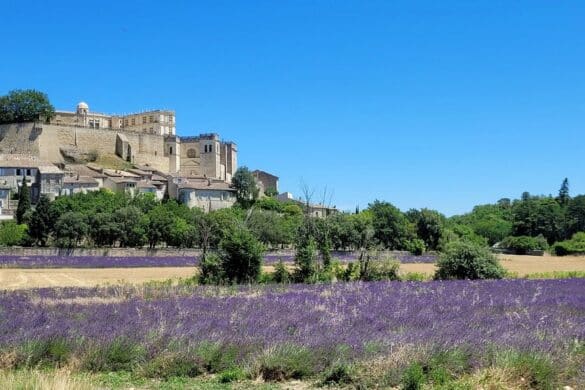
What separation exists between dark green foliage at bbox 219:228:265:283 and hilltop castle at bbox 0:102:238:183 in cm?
8776

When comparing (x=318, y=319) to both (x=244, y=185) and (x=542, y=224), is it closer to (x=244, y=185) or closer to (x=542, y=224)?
(x=244, y=185)

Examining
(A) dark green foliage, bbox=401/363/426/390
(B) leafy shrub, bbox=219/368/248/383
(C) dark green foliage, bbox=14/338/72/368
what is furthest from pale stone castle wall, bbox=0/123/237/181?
(A) dark green foliage, bbox=401/363/426/390

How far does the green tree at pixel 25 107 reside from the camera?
119 metres

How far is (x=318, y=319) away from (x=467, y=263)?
23.5 meters

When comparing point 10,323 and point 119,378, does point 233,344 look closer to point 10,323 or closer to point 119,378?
point 119,378

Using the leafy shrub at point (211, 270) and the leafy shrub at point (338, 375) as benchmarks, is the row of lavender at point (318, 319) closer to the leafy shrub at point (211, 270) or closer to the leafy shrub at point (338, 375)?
the leafy shrub at point (338, 375)

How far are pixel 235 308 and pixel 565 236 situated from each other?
115 meters

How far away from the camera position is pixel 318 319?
1647cm

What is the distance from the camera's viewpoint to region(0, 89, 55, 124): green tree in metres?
119

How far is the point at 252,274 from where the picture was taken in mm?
34094

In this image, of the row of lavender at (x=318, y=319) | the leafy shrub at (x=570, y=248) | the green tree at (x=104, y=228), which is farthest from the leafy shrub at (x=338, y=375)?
the leafy shrub at (x=570, y=248)

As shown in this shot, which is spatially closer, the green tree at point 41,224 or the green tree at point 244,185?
the green tree at point 41,224

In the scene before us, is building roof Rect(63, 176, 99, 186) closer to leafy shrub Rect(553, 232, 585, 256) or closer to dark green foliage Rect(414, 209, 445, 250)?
dark green foliage Rect(414, 209, 445, 250)

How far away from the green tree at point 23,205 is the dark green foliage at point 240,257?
5940cm
